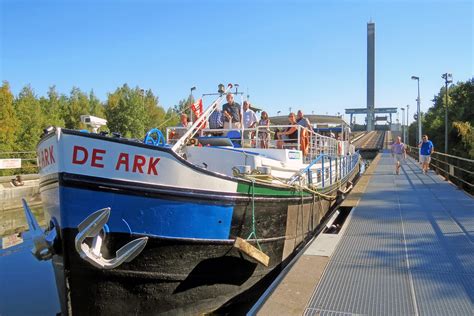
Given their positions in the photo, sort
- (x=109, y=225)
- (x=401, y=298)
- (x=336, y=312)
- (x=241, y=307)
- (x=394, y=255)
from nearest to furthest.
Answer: (x=336, y=312), (x=401, y=298), (x=109, y=225), (x=394, y=255), (x=241, y=307)

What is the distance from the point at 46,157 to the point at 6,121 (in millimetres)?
23266

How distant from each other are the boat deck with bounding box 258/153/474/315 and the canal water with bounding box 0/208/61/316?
5053 millimetres

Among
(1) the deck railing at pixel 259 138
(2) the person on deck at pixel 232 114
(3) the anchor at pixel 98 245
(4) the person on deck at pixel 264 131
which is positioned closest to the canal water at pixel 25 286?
(3) the anchor at pixel 98 245

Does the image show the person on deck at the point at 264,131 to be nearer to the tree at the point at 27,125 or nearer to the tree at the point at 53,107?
the tree at the point at 27,125

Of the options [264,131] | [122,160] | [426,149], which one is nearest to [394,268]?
[122,160]

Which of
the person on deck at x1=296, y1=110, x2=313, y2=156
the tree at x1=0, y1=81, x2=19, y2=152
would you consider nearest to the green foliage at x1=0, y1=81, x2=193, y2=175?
the tree at x1=0, y1=81, x2=19, y2=152

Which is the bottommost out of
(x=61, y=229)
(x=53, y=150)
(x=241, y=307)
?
(x=241, y=307)

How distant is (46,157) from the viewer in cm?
550

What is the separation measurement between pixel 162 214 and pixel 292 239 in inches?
125

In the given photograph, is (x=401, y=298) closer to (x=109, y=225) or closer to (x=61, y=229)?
(x=109, y=225)

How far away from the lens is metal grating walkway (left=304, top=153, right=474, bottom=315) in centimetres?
428

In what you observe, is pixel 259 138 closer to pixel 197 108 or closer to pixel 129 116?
pixel 197 108

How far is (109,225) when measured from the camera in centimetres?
503

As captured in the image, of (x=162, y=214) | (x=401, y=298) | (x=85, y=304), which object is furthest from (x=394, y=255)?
(x=85, y=304)
